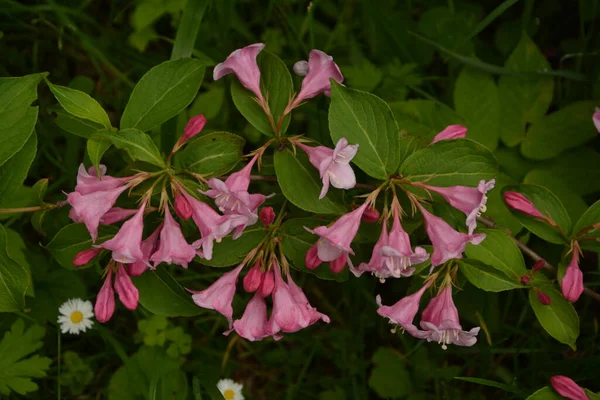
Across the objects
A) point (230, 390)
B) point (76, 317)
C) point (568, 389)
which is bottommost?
point (230, 390)

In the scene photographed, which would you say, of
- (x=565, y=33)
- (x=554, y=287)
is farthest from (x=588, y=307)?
(x=565, y=33)

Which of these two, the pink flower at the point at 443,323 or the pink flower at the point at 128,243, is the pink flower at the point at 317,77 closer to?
the pink flower at the point at 128,243

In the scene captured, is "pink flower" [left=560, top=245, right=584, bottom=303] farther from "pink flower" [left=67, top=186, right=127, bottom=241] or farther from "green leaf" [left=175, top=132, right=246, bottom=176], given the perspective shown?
"pink flower" [left=67, top=186, right=127, bottom=241]

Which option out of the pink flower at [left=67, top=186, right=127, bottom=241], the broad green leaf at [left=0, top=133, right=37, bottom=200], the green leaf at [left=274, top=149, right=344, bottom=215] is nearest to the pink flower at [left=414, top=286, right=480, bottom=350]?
the green leaf at [left=274, top=149, right=344, bottom=215]

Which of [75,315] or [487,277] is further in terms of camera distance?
[75,315]

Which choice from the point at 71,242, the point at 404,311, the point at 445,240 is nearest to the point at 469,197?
the point at 445,240

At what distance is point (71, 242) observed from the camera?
6.39 ft

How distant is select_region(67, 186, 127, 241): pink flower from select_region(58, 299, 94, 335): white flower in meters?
0.96

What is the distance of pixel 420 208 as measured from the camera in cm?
170

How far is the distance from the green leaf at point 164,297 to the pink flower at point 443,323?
71 cm

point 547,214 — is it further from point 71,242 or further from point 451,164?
point 71,242

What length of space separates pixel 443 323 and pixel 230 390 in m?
1.15

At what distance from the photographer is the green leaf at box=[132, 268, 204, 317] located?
75.9 inches

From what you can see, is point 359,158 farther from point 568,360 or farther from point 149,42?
point 149,42
